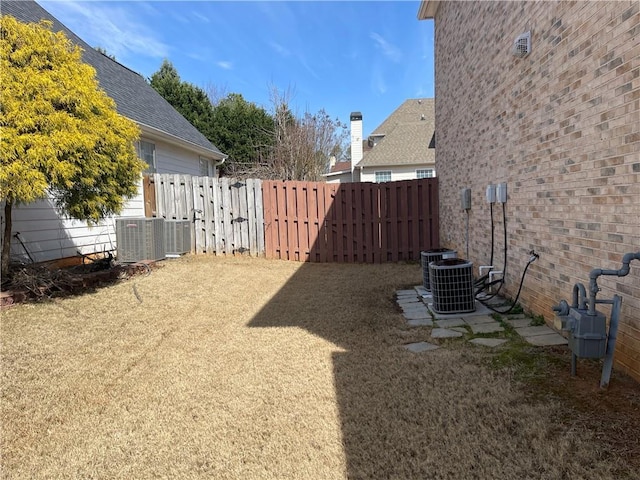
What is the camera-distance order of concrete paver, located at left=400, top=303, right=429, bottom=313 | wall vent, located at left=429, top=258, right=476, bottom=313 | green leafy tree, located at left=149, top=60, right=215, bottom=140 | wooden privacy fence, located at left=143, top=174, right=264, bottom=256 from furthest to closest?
green leafy tree, located at left=149, top=60, right=215, bottom=140 → wooden privacy fence, located at left=143, top=174, right=264, bottom=256 → concrete paver, located at left=400, top=303, right=429, bottom=313 → wall vent, located at left=429, top=258, right=476, bottom=313

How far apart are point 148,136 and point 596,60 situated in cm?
973

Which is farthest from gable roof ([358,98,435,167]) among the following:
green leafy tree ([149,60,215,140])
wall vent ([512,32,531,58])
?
wall vent ([512,32,531,58])

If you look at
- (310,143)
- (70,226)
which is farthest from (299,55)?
(70,226)

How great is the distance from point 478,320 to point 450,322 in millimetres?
317

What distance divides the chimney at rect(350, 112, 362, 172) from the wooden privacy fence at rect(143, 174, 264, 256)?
17.3m

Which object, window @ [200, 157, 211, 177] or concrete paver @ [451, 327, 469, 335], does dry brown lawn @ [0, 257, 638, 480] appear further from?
window @ [200, 157, 211, 177]

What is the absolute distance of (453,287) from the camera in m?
4.72

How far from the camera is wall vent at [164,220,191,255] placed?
8507mm

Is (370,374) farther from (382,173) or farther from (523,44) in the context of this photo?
(382,173)

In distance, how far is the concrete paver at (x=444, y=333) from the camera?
403 cm

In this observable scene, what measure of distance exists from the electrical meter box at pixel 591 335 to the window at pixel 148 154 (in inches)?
398

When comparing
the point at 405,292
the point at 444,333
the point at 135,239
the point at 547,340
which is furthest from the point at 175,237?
the point at 547,340

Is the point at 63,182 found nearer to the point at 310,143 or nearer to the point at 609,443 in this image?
the point at 609,443

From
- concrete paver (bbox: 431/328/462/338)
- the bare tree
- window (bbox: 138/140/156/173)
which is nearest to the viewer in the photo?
concrete paver (bbox: 431/328/462/338)
